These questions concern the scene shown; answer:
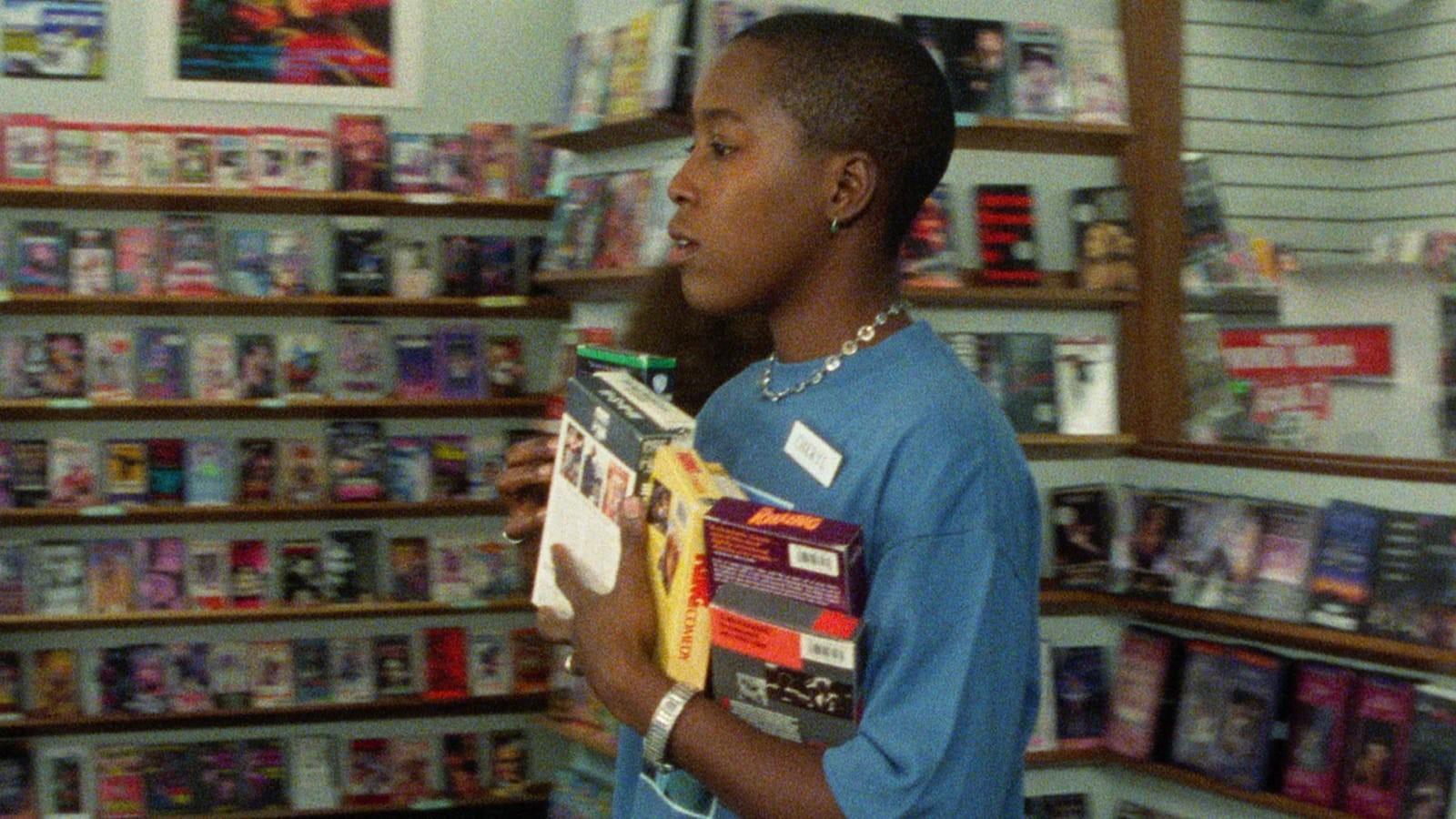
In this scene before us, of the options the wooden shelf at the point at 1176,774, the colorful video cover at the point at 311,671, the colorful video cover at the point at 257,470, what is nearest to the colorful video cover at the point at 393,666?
the colorful video cover at the point at 311,671

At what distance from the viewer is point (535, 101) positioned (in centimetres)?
636

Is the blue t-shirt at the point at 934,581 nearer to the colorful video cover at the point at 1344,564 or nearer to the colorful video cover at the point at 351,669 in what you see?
the colorful video cover at the point at 1344,564

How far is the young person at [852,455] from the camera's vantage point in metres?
1.04

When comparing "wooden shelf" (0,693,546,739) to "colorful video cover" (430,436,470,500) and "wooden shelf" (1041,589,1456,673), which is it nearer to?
"colorful video cover" (430,436,470,500)

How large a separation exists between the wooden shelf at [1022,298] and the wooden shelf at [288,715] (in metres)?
2.95

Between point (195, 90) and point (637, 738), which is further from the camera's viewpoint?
point (195, 90)

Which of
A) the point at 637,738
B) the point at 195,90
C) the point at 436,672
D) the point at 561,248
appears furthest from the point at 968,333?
the point at 195,90

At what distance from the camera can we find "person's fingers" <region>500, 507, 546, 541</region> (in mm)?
1344

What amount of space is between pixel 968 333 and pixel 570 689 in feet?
4.31

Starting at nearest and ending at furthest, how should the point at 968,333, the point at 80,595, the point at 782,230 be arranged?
the point at 782,230, the point at 968,333, the point at 80,595

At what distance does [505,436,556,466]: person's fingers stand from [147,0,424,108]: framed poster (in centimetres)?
503

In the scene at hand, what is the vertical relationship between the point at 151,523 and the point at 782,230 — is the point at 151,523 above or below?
below

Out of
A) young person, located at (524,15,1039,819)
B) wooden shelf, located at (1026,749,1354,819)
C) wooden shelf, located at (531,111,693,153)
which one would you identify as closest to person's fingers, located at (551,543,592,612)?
young person, located at (524,15,1039,819)

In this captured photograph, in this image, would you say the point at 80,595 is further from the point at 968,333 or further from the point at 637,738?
the point at 637,738
